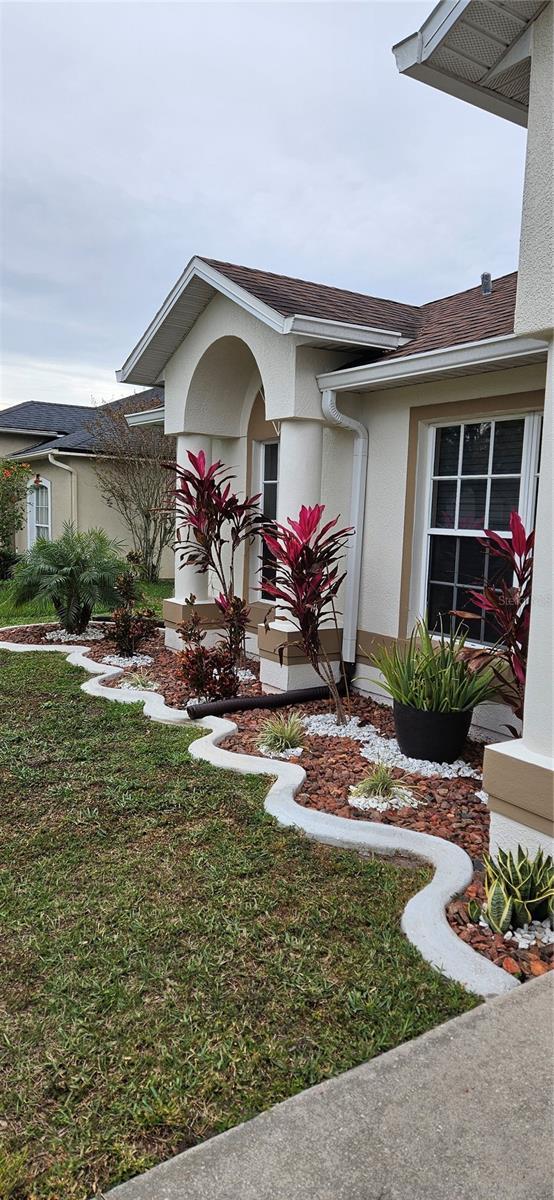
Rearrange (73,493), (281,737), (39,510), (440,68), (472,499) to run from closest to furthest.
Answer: (440,68), (281,737), (472,499), (73,493), (39,510)

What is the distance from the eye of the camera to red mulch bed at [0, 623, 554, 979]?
337 cm

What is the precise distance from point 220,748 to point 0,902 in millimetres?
2522

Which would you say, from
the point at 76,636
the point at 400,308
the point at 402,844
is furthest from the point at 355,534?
the point at 76,636

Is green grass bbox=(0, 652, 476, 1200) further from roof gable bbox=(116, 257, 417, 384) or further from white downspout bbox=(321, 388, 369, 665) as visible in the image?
roof gable bbox=(116, 257, 417, 384)

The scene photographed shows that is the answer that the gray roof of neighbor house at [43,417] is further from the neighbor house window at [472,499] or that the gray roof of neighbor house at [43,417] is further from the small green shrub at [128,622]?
the neighbor house window at [472,499]

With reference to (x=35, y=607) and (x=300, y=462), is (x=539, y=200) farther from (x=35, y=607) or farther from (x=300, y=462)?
(x=35, y=607)

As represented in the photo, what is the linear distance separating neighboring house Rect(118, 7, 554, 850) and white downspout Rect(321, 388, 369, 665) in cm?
2

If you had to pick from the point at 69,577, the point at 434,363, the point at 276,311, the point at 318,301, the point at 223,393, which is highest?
the point at 318,301

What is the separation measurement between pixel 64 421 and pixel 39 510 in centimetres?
377

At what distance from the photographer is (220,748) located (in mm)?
6023

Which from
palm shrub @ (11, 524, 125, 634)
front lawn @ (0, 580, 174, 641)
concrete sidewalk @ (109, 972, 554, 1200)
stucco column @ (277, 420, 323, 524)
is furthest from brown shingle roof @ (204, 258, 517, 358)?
front lawn @ (0, 580, 174, 641)

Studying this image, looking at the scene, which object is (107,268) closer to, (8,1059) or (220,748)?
(220,748)

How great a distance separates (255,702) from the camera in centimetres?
719

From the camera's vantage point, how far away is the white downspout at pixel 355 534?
7.46 metres
